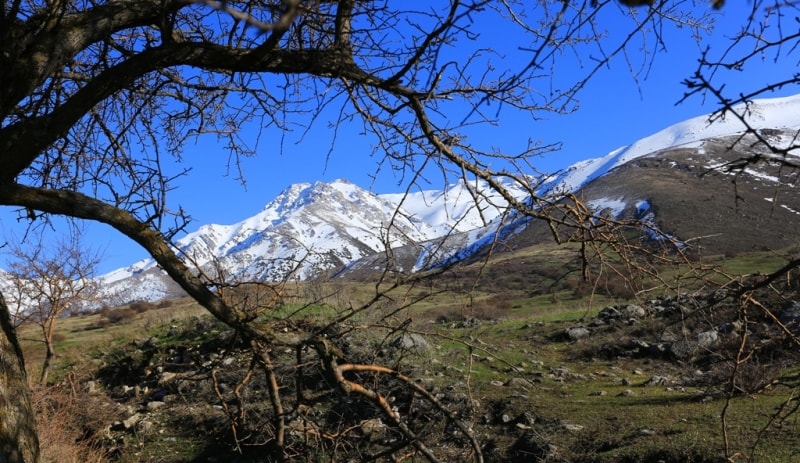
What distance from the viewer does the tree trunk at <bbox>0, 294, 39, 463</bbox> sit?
2.35m

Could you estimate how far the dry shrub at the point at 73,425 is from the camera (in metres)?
9.34

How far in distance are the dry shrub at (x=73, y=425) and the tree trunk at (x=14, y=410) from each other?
7.37m

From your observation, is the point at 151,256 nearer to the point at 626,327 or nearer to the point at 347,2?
the point at 347,2

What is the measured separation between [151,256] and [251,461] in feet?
24.8

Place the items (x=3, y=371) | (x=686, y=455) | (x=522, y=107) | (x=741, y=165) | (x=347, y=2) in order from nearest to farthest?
(x=741, y=165)
(x=3, y=371)
(x=347, y=2)
(x=522, y=107)
(x=686, y=455)

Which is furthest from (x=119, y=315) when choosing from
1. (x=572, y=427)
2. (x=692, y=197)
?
(x=692, y=197)

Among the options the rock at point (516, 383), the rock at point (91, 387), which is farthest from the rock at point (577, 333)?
the rock at point (91, 387)

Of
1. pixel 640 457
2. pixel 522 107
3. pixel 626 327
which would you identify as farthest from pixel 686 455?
pixel 626 327

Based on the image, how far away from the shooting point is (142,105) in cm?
414

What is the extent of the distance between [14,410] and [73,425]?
30.2 feet

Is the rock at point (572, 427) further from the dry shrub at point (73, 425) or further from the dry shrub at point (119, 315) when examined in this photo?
the dry shrub at point (119, 315)

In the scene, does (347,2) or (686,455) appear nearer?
(347,2)

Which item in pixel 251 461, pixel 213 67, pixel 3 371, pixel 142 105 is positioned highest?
pixel 142 105

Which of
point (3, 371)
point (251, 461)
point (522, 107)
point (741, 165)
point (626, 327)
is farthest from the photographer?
point (626, 327)
